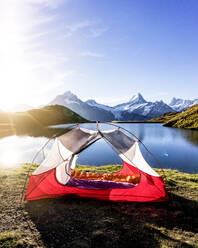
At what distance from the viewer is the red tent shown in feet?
25.9

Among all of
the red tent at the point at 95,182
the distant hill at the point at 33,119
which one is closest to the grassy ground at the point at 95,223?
the red tent at the point at 95,182

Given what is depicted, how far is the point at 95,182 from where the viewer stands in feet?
30.3

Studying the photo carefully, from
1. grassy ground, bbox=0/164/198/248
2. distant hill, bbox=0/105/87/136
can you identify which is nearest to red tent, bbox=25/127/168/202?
grassy ground, bbox=0/164/198/248

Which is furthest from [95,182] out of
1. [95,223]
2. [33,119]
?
[33,119]

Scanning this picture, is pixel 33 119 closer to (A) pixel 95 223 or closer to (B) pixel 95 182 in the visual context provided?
(B) pixel 95 182

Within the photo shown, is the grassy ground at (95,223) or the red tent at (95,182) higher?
the red tent at (95,182)

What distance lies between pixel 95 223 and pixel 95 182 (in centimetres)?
320

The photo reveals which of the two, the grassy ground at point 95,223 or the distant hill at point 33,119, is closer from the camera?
the grassy ground at point 95,223

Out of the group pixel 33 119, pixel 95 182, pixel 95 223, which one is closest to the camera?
pixel 95 223

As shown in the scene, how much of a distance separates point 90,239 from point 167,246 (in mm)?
2520

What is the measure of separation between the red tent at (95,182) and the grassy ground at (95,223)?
0.37m

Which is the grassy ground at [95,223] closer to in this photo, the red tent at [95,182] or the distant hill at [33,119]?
the red tent at [95,182]

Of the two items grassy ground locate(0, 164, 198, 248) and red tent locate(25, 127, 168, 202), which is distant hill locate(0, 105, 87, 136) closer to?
red tent locate(25, 127, 168, 202)

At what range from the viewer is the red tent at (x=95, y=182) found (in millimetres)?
7909
